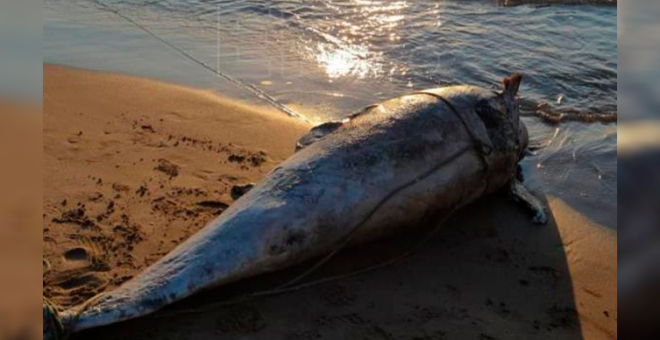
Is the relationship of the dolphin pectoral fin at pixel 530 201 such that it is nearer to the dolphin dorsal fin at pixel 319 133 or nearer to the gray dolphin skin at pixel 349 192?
the gray dolphin skin at pixel 349 192

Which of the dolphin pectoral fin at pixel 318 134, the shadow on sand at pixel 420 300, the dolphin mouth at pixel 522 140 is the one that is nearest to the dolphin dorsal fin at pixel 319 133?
the dolphin pectoral fin at pixel 318 134

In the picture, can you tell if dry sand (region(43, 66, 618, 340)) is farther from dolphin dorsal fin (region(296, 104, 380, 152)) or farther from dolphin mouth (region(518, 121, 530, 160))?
dolphin dorsal fin (region(296, 104, 380, 152))

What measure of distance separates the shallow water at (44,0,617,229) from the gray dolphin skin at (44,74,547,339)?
1.00m

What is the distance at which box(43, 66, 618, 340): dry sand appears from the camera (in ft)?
11.5

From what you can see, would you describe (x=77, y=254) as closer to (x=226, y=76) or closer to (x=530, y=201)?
(x=530, y=201)

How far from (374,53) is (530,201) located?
4269 millimetres

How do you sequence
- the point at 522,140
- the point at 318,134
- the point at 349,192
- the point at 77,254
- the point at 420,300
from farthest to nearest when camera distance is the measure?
the point at 522,140 → the point at 318,134 → the point at 349,192 → the point at 77,254 → the point at 420,300

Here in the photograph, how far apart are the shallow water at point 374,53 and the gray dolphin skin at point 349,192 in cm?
100

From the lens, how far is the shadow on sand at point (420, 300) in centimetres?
338

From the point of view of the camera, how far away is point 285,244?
3.70m

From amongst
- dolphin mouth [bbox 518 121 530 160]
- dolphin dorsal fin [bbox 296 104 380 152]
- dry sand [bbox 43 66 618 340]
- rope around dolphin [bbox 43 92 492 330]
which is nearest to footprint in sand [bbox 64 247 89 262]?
dry sand [bbox 43 66 618 340]

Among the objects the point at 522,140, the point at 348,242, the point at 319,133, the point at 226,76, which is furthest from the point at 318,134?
the point at 226,76

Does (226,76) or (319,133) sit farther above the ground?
(319,133)

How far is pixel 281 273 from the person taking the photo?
382 centimetres
